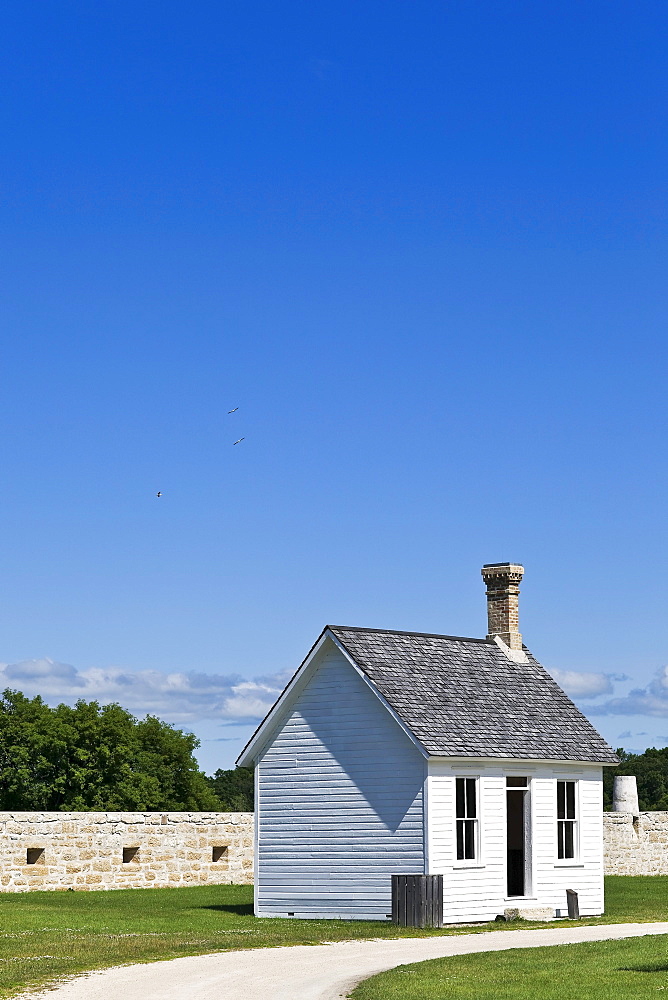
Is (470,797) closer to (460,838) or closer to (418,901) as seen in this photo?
(460,838)

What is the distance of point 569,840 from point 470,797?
10.4ft

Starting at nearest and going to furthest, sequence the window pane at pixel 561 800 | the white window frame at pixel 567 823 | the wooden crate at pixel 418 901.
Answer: the wooden crate at pixel 418 901 < the white window frame at pixel 567 823 < the window pane at pixel 561 800

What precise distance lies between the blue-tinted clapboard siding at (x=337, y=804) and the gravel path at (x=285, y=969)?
9.03 feet

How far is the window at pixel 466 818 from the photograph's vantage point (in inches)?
1072

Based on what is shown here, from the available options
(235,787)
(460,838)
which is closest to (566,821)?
(460,838)

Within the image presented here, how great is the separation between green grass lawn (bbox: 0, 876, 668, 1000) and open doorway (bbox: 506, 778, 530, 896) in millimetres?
1809

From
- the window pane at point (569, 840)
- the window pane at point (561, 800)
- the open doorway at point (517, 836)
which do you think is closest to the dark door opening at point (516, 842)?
the open doorway at point (517, 836)

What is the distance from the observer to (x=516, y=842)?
33.0 metres

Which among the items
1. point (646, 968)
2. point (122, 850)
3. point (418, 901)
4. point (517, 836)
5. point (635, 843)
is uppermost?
point (517, 836)

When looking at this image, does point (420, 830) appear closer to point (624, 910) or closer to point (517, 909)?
point (517, 909)

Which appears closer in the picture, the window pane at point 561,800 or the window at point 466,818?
the window at point 466,818

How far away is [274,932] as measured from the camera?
24609 mm

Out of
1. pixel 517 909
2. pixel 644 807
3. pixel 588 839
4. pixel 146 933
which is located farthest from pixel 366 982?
pixel 644 807

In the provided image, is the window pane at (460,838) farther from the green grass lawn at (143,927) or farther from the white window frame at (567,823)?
the white window frame at (567,823)
